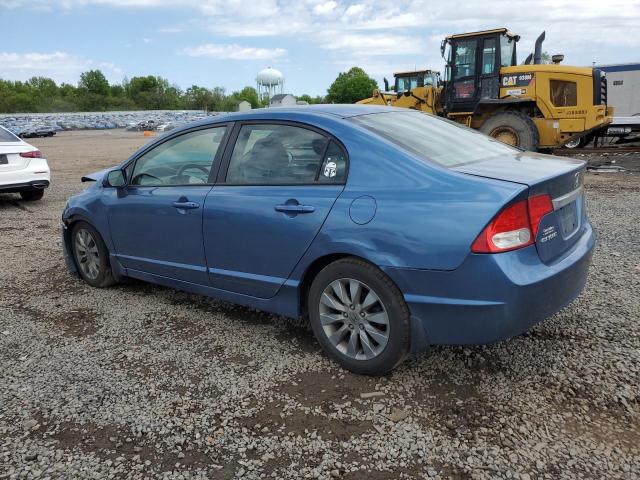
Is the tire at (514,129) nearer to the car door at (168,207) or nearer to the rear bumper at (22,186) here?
the rear bumper at (22,186)

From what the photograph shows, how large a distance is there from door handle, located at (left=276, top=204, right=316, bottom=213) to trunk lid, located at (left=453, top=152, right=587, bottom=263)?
34.6 inches

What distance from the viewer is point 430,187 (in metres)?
2.93

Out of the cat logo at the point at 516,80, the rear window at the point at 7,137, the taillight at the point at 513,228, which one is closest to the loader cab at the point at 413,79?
the cat logo at the point at 516,80

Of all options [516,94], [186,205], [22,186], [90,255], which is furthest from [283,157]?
[516,94]

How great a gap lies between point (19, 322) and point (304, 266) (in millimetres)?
2552

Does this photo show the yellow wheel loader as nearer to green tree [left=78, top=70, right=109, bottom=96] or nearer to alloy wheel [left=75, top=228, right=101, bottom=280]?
alloy wheel [left=75, top=228, right=101, bottom=280]

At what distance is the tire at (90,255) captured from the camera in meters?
4.89

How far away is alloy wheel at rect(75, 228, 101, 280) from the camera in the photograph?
4.98 m

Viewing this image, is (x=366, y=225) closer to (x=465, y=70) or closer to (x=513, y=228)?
(x=513, y=228)

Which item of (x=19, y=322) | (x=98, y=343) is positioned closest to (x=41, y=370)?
(x=98, y=343)

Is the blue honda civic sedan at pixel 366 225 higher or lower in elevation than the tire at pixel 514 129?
lower

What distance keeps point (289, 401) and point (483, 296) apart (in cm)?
122

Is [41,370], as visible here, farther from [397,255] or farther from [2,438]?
[397,255]

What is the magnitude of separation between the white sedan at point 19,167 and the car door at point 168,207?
5.99 m
